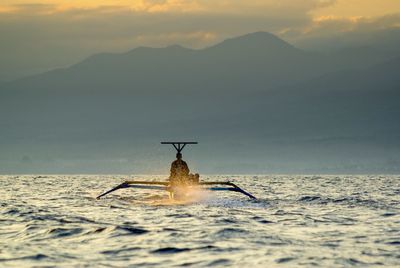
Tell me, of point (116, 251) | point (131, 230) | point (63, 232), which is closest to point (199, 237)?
point (131, 230)

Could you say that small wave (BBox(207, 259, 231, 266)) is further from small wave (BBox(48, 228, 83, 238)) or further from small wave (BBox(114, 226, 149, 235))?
small wave (BBox(48, 228, 83, 238))

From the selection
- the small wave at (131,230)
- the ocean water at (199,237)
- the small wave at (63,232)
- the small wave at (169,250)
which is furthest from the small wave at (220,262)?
the small wave at (63,232)

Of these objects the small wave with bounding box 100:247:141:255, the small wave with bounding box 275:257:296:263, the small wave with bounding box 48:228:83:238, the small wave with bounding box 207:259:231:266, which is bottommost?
the small wave with bounding box 207:259:231:266

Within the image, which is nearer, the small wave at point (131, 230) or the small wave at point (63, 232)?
the small wave at point (63, 232)

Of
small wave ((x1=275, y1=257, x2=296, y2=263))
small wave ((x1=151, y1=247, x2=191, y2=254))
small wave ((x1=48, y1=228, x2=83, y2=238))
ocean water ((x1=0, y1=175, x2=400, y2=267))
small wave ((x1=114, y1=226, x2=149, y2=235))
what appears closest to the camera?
small wave ((x1=275, y1=257, x2=296, y2=263))

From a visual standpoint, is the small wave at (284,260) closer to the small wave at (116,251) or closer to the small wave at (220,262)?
the small wave at (220,262)

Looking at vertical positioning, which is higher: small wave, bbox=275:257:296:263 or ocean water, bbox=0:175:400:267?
ocean water, bbox=0:175:400:267

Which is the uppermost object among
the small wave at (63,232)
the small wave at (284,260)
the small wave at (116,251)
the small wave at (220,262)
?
the small wave at (63,232)

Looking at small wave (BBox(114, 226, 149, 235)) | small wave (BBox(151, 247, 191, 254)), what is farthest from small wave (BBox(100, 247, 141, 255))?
small wave (BBox(114, 226, 149, 235))

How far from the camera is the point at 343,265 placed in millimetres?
27344

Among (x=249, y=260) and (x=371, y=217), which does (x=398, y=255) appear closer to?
(x=249, y=260)

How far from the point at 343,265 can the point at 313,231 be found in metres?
10.6

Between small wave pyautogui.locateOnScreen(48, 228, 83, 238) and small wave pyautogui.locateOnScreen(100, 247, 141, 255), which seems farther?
small wave pyautogui.locateOnScreen(48, 228, 83, 238)

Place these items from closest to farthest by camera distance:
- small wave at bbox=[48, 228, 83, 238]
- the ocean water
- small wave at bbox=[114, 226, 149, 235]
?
the ocean water
small wave at bbox=[48, 228, 83, 238]
small wave at bbox=[114, 226, 149, 235]
